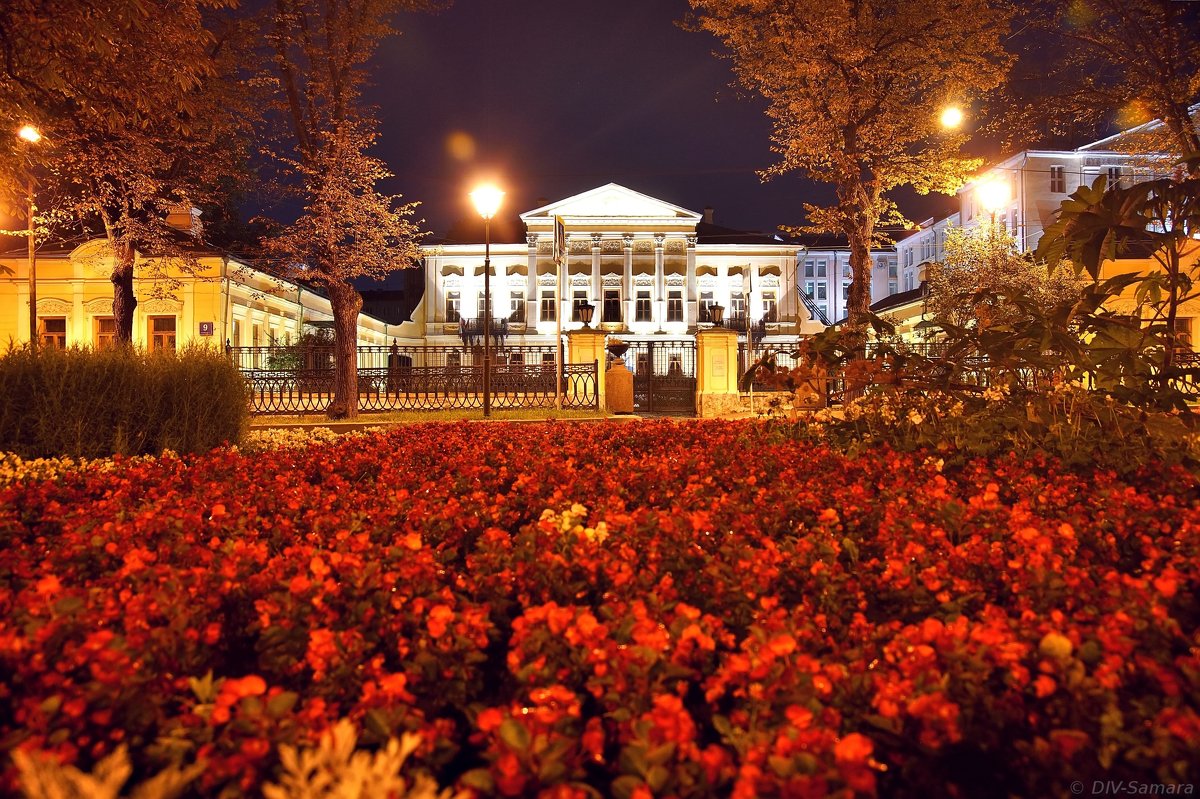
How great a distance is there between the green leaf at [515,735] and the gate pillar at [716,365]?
1548 centimetres

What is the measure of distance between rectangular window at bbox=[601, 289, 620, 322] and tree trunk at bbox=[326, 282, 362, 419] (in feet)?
86.8

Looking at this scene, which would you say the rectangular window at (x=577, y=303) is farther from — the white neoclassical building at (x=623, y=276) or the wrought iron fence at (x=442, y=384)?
the wrought iron fence at (x=442, y=384)

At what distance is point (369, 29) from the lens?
15.1m

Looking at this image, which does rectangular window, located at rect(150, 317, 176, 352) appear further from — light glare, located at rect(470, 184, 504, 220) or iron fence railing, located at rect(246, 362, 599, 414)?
light glare, located at rect(470, 184, 504, 220)

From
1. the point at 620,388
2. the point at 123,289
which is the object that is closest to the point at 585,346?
the point at 620,388

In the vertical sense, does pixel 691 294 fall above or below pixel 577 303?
above

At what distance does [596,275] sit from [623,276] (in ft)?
5.44

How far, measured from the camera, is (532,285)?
4022cm

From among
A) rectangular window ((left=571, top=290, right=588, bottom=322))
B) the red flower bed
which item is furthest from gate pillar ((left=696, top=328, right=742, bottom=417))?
rectangular window ((left=571, top=290, right=588, bottom=322))

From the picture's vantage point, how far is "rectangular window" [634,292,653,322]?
4141 centimetres

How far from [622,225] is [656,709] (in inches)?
1595

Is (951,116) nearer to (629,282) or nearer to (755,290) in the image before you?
(629,282)

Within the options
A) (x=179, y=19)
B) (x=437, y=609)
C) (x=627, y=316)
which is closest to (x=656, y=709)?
(x=437, y=609)

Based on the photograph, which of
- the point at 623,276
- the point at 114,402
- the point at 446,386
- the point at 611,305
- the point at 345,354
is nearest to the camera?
the point at 114,402
